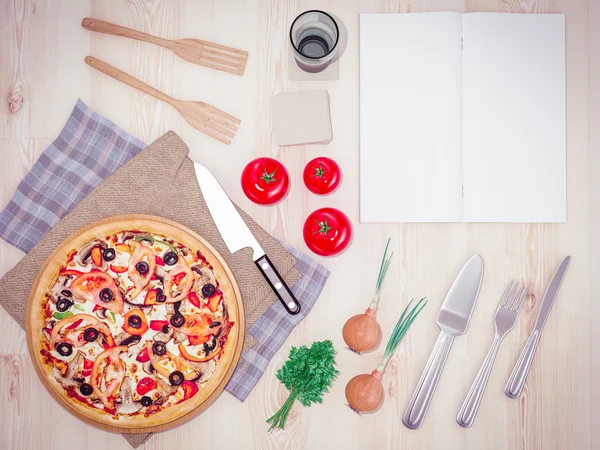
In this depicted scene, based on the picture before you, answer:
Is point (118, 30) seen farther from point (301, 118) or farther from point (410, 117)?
point (410, 117)

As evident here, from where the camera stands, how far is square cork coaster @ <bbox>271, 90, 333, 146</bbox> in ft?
3.91

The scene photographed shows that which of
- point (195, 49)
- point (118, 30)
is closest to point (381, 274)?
point (195, 49)

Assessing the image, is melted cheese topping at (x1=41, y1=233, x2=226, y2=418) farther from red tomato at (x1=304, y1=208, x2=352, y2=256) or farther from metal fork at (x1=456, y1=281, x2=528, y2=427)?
metal fork at (x1=456, y1=281, x2=528, y2=427)

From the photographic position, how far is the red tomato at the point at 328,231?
114cm

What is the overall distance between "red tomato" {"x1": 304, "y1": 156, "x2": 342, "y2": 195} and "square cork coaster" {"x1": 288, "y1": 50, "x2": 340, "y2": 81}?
22 centimetres

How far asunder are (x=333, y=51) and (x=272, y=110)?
0.20 meters

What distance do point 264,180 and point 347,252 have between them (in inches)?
10.8

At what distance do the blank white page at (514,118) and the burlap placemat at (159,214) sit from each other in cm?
53

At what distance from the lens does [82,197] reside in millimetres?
1203

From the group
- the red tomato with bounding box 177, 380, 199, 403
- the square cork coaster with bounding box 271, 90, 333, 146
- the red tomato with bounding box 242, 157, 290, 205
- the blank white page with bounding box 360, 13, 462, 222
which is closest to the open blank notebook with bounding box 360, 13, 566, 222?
the blank white page with bounding box 360, 13, 462, 222

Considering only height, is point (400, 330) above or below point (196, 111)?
below

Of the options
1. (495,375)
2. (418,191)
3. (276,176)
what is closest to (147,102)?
(276,176)

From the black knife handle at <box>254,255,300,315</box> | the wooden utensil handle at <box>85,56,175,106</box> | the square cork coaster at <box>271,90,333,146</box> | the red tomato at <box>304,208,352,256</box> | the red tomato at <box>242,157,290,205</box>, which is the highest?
the wooden utensil handle at <box>85,56,175,106</box>

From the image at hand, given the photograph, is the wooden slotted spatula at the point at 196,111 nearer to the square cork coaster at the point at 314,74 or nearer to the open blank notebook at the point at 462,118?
the square cork coaster at the point at 314,74
